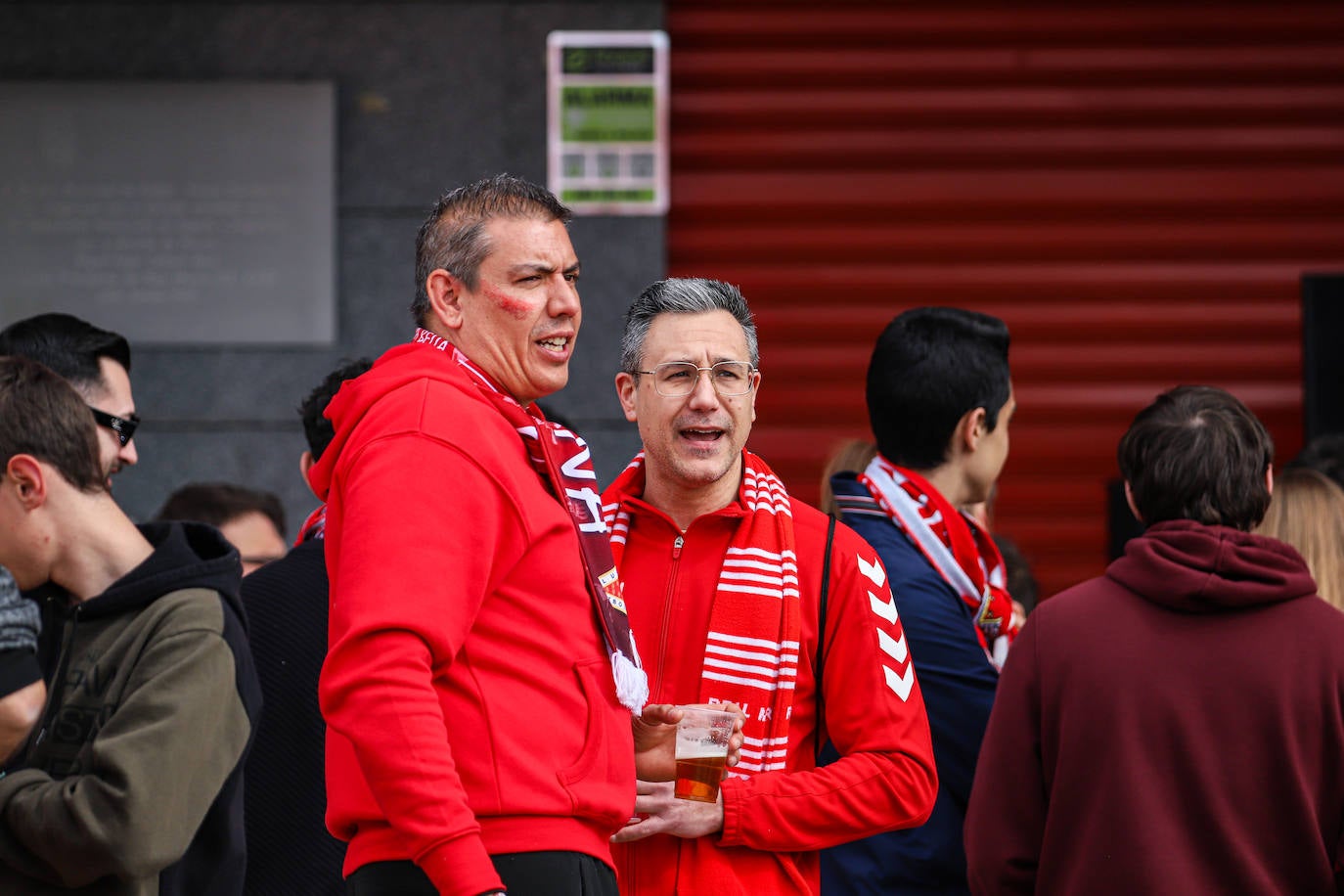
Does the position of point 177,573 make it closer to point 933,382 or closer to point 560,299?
point 560,299

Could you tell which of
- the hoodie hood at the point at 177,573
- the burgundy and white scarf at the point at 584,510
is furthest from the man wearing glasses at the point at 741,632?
the hoodie hood at the point at 177,573

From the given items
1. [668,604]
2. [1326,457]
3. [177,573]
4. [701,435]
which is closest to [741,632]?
[668,604]

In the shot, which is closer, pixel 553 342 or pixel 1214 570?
pixel 553 342

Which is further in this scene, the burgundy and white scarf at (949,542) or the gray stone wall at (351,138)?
the gray stone wall at (351,138)

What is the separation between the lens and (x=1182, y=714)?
101 inches

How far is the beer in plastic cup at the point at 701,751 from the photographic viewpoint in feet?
8.04

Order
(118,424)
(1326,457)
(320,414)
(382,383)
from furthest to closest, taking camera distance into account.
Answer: (1326,457) < (118,424) < (320,414) < (382,383)

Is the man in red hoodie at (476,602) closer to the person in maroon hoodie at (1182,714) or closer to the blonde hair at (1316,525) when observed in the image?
the person in maroon hoodie at (1182,714)

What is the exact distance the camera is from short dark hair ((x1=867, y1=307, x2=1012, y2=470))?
3.33m

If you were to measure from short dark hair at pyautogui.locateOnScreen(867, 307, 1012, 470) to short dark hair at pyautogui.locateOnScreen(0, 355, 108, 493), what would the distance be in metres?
1.69

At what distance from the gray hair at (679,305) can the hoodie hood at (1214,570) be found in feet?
2.77

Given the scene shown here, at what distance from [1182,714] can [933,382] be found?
3.38 feet

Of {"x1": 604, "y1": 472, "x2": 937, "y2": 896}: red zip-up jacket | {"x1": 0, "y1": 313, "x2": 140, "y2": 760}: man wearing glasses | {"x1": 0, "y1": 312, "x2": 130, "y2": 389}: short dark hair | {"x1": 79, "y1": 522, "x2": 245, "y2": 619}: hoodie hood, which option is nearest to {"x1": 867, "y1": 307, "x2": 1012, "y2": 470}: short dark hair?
{"x1": 604, "y1": 472, "x2": 937, "y2": 896}: red zip-up jacket

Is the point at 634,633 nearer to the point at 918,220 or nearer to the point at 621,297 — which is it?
the point at 621,297
